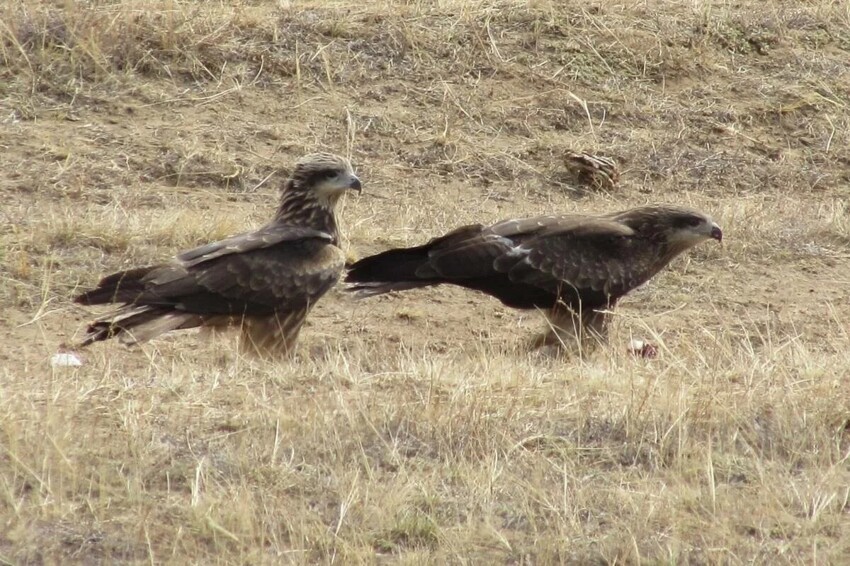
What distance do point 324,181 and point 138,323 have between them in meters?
1.66

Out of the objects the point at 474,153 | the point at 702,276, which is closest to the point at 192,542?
the point at 702,276

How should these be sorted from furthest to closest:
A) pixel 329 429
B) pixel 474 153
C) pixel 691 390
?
pixel 474 153
pixel 691 390
pixel 329 429

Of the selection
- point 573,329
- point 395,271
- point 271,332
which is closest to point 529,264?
point 573,329

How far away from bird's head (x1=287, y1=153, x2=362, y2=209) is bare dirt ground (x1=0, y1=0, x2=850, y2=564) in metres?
0.94

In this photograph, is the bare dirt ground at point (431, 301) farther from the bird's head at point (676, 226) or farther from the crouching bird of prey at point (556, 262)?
the bird's head at point (676, 226)

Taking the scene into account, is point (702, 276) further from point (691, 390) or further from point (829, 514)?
point (829, 514)

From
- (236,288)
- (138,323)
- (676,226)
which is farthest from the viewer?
(676,226)

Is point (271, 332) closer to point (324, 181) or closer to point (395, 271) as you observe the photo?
point (395, 271)

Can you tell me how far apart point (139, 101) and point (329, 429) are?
6.69 m

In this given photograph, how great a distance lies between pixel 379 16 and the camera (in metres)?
14.1

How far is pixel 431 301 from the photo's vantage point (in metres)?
10.6

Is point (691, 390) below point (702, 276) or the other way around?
the other way around

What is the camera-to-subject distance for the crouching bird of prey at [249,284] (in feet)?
28.8

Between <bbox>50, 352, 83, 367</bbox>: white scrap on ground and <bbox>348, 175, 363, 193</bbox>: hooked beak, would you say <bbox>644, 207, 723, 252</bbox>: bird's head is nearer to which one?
<bbox>348, 175, 363, 193</bbox>: hooked beak
